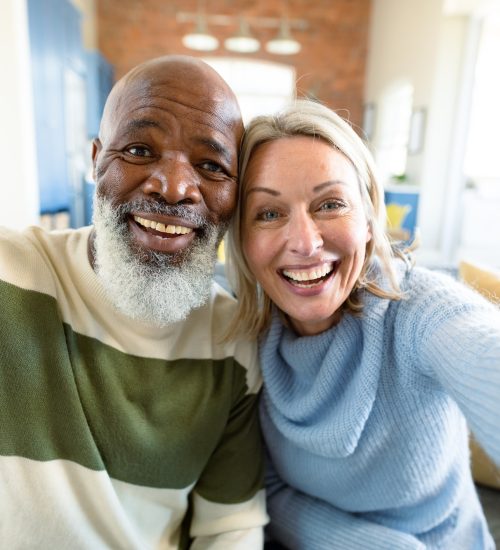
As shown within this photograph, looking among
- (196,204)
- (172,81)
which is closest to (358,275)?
(196,204)

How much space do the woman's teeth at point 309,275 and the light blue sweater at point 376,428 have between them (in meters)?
0.12

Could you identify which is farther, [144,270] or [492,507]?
[492,507]

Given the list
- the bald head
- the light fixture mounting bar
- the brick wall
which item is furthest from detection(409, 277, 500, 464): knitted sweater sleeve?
the light fixture mounting bar

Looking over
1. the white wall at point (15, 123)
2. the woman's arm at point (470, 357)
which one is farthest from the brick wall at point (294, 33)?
the woman's arm at point (470, 357)

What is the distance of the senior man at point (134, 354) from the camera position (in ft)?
2.79

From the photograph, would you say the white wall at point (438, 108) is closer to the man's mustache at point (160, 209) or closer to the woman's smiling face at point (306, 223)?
the woman's smiling face at point (306, 223)

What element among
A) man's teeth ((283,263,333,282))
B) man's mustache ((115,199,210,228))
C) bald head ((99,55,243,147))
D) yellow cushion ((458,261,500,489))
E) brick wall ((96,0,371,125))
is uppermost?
brick wall ((96,0,371,125))

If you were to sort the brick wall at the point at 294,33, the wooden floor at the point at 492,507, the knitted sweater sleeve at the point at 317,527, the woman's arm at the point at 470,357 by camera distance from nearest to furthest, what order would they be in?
the woman's arm at the point at 470,357
the knitted sweater sleeve at the point at 317,527
the wooden floor at the point at 492,507
the brick wall at the point at 294,33

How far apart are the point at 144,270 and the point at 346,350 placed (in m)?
0.47

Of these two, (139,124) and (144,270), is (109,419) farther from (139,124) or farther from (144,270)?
(139,124)

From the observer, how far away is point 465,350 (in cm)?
74

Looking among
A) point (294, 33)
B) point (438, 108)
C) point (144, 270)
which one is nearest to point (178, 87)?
point (144, 270)

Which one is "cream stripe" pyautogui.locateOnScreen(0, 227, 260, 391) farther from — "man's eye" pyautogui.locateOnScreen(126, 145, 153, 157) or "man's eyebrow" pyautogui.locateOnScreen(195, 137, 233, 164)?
"man's eyebrow" pyautogui.locateOnScreen(195, 137, 233, 164)

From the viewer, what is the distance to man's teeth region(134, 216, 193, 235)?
94cm
